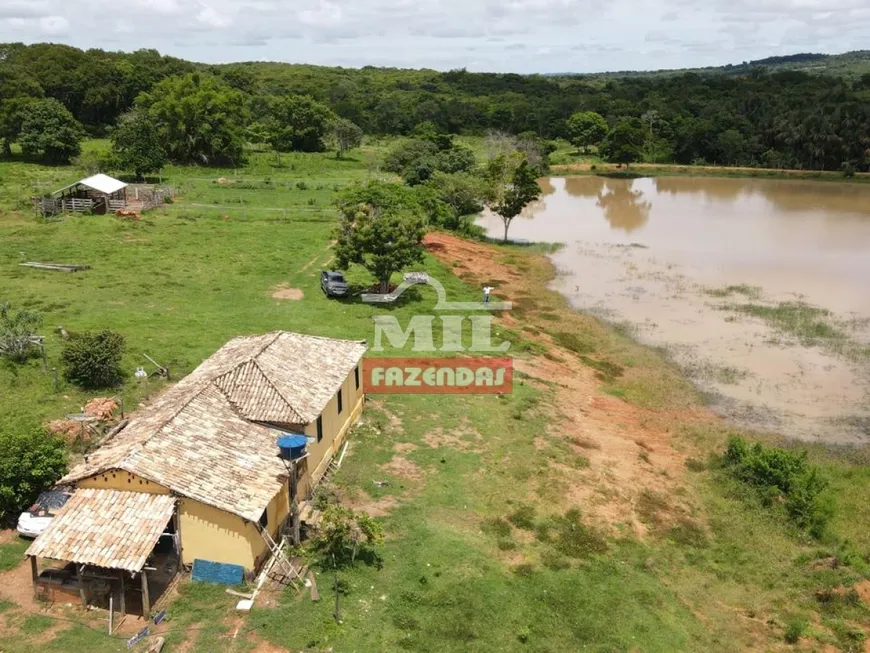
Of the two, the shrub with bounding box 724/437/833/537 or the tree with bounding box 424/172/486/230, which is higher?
the tree with bounding box 424/172/486/230

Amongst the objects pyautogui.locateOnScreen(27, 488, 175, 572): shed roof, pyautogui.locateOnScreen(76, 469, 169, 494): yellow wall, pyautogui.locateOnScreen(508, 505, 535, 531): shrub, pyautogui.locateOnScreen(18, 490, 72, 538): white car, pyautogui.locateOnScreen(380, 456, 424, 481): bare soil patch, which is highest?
pyautogui.locateOnScreen(76, 469, 169, 494): yellow wall

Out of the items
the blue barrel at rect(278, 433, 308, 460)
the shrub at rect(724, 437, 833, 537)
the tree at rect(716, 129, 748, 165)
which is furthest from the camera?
the tree at rect(716, 129, 748, 165)

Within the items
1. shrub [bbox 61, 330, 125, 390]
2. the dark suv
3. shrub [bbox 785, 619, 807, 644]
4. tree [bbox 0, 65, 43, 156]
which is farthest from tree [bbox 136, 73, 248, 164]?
shrub [bbox 785, 619, 807, 644]

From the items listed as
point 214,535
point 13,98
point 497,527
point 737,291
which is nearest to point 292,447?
point 214,535

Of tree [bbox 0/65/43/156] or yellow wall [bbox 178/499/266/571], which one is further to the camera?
tree [bbox 0/65/43/156]

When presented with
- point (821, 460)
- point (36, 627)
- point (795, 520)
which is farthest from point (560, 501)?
point (36, 627)

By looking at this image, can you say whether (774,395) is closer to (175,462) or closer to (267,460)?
(267,460)

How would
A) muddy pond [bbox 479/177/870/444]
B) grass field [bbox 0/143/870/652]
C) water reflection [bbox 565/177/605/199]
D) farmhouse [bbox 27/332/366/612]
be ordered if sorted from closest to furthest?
1. farmhouse [bbox 27/332/366/612]
2. grass field [bbox 0/143/870/652]
3. muddy pond [bbox 479/177/870/444]
4. water reflection [bbox 565/177/605/199]

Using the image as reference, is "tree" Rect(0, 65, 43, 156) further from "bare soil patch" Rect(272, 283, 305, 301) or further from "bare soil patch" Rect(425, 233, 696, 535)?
"bare soil patch" Rect(425, 233, 696, 535)
